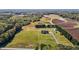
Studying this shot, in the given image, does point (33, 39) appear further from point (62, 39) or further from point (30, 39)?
point (62, 39)

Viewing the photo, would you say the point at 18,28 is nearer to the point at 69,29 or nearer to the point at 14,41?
the point at 14,41

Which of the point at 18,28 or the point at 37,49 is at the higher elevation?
the point at 18,28

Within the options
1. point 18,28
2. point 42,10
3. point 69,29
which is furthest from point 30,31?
point 69,29

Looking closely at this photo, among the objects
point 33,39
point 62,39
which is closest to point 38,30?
point 33,39
